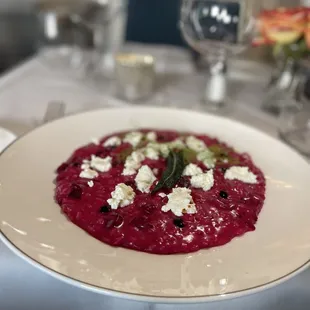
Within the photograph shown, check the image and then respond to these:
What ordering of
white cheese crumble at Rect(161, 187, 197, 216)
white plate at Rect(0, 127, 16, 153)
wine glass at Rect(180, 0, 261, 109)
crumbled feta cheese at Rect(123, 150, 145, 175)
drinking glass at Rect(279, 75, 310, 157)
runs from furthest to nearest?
wine glass at Rect(180, 0, 261, 109) < drinking glass at Rect(279, 75, 310, 157) < white plate at Rect(0, 127, 16, 153) < crumbled feta cheese at Rect(123, 150, 145, 175) < white cheese crumble at Rect(161, 187, 197, 216)

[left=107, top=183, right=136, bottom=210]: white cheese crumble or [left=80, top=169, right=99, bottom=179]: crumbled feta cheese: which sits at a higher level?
[left=107, top=183, right=136, bottom=210]: white cheese crumble

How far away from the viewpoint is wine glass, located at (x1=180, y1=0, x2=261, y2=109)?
4.23 feet

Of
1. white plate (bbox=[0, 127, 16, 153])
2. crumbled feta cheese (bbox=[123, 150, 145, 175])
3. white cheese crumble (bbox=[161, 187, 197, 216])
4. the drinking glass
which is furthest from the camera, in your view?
the drinking glass

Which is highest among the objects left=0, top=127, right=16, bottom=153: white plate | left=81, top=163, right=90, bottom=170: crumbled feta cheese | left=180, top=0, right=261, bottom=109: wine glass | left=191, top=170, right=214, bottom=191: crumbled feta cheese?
left=180, top=0, right=261, bottom=109: wine glass

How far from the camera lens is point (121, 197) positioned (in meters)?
0.73

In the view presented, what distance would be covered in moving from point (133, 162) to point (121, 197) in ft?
0.42

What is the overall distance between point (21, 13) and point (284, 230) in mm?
2373

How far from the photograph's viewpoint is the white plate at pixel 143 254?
23.2 inches

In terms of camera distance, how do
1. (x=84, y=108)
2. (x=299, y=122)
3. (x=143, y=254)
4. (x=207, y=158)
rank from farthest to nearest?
(x=84, y=108)
(x=299, y=122)
(x=207, y=158)
(x=143, y=254)

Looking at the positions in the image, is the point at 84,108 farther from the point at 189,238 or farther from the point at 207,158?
the point at 189,238

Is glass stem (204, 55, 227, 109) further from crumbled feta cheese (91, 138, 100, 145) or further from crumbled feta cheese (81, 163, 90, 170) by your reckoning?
crumbled feta cheese (81, 163, 90, 170)

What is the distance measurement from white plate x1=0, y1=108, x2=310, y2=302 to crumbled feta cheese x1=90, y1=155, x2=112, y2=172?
8 cm

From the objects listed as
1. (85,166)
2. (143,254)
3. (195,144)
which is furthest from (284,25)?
(143,254)

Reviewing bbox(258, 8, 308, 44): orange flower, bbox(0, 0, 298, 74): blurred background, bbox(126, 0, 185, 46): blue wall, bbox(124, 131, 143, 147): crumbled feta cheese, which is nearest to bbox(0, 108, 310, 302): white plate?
bbox(124, 131, 143, 147): crumbled feta cheese
